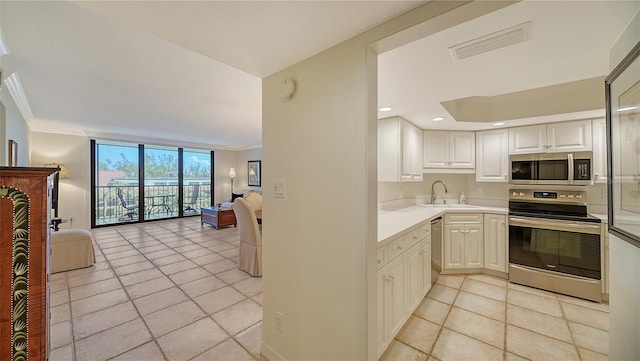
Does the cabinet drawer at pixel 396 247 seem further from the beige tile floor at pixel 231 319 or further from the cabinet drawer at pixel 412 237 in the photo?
the beige tile floor at pixel 231 319

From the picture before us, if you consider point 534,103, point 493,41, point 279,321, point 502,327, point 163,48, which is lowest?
point 502,327

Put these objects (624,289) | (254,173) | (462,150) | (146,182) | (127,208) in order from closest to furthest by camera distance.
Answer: (624,289) < (462,150) < (127,208) < (146,182) < (254,173)

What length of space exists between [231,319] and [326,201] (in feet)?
5.66

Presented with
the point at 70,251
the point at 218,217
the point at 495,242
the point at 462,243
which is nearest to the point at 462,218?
the point at 462,243

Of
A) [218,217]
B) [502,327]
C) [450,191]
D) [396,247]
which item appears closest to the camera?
[396,247]

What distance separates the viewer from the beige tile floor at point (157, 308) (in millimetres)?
1947

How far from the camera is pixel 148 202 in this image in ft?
23.4

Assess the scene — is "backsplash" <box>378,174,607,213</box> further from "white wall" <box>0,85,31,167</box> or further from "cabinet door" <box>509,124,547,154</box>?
"white wall" <box>0,85,31,167</box>

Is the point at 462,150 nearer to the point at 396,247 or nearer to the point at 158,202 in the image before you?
the point at 396,247

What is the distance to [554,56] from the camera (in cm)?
172

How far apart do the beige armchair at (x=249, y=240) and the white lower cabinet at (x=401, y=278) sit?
1981 millimetres

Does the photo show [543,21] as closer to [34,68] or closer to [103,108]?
[34,68]

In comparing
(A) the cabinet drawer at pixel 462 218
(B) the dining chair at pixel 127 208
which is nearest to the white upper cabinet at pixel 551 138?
(A) the cabinet drawer at pixel 462 218

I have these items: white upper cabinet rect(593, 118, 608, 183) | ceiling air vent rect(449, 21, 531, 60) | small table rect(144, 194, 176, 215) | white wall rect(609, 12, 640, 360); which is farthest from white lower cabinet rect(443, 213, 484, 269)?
small table rect(144, 194, 176, 215)
